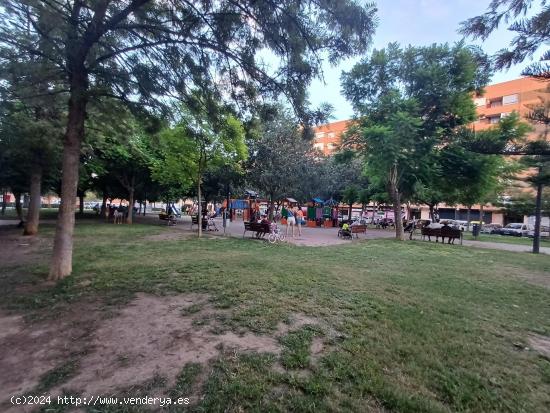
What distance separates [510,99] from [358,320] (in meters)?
57.7

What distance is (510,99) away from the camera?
48.8 meters

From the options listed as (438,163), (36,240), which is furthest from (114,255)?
Answer: (438,163)

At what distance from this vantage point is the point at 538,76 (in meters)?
4.05

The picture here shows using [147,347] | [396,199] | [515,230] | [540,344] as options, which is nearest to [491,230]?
[515,230]

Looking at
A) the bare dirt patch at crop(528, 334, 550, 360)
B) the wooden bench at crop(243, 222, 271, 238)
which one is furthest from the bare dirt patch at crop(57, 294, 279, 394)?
the wooden bench at crop(243, 222, 271, 238)

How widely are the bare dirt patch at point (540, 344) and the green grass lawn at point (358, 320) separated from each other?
0.31ft

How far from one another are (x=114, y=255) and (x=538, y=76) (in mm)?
10331

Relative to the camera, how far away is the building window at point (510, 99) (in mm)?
47875

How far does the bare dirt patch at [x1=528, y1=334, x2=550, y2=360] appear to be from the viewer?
13.2 ft

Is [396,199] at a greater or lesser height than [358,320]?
greater

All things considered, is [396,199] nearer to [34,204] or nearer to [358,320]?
[358,320]

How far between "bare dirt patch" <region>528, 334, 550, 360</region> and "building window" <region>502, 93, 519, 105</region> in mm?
55391

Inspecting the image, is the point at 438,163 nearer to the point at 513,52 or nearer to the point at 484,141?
the point at 484,141

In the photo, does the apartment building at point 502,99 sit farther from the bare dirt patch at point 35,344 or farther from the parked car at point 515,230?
the bare dirt patch at point 35,344
